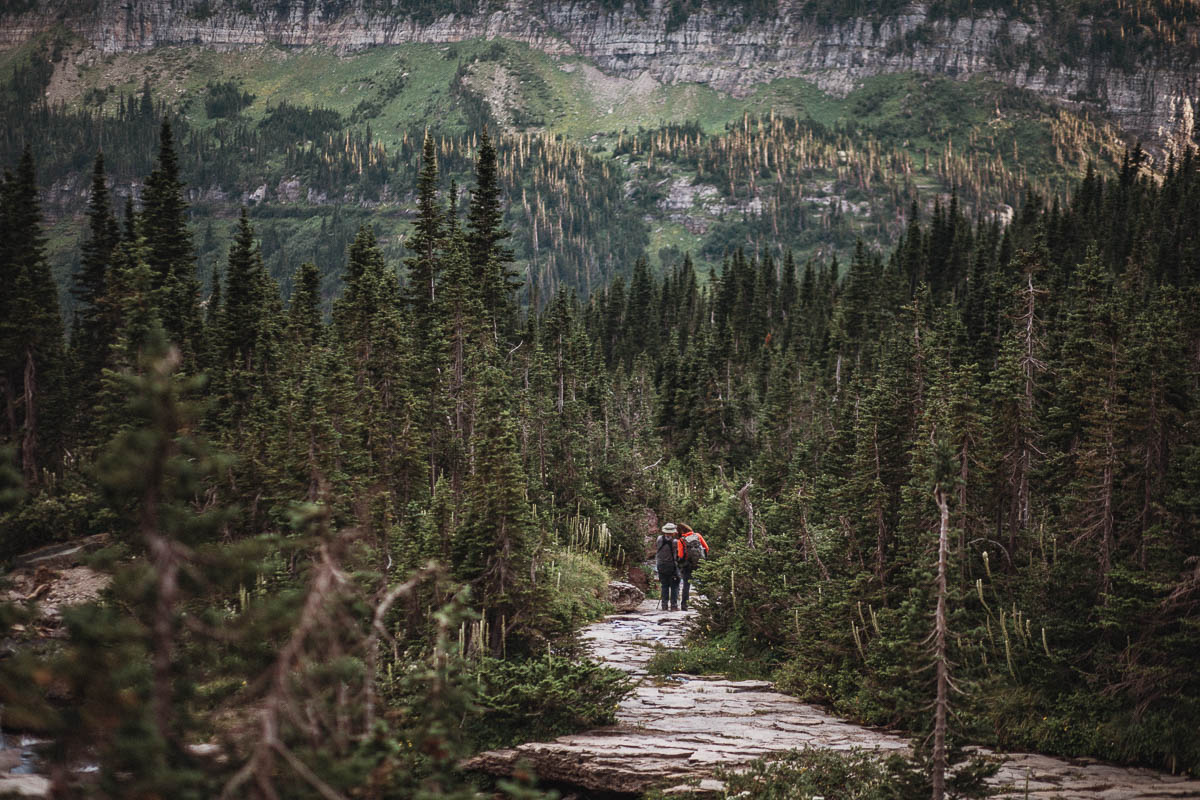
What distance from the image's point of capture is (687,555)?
2653cm

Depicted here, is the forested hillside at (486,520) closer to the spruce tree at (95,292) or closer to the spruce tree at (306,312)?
the spruce tree at (306,312)

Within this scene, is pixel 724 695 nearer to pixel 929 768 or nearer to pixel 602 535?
pixel 929 768

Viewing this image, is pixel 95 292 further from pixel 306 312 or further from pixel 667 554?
pixel 667 554

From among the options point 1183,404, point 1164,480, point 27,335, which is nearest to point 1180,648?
point 1164,480

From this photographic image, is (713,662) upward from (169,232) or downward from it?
downward

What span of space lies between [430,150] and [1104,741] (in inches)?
1437

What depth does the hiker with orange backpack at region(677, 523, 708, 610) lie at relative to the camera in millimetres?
26188

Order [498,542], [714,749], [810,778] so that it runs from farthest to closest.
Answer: [498,542] → [714,749] → [810,778]

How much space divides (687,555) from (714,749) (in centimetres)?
1268

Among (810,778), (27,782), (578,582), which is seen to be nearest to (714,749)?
(810,778)

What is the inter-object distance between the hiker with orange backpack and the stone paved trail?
789cm

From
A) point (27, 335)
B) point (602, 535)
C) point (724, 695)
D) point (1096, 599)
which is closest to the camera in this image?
point (1096, 599)

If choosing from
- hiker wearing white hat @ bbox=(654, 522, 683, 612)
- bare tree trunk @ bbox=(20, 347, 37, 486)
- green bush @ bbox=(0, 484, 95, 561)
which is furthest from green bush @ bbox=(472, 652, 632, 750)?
bare tree trunk @ bbox=(20, 347, 37, 486)

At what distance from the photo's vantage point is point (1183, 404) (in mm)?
18391
